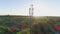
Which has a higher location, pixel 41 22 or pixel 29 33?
pixel 41 22

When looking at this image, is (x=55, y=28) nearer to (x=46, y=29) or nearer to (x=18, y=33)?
(x=46, y=29)

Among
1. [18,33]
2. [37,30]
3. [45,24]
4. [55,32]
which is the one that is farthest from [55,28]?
[18,33]

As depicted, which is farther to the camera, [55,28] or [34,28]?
[55,28]

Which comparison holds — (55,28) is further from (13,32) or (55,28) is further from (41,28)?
(13,32)

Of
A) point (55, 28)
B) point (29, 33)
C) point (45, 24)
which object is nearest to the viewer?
point (29, 33)

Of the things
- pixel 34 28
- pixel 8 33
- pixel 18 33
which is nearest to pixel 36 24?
pixel 34 28

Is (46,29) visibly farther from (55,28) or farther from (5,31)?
(5,31)

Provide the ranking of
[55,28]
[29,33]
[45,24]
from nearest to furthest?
[29,33] < [45,24] < [55,28]

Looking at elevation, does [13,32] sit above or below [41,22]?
below
